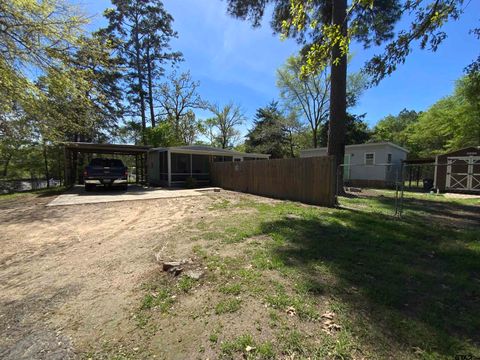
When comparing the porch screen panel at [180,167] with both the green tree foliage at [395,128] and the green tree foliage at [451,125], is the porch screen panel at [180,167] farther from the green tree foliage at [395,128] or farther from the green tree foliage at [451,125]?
the green tree foliage at [395,128]

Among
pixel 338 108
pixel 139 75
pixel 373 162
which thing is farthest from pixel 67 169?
pixel 373 162

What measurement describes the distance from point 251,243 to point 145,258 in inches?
68.3

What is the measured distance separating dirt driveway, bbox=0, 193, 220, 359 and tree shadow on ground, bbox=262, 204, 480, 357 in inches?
81.8

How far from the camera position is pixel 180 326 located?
2.47m

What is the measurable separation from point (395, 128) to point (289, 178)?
40177mm

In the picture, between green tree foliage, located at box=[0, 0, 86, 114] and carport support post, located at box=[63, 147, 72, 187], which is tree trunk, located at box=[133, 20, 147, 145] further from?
green tree foliage, located at box=[0, 0, 86, 114]

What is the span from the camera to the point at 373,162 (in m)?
18.7

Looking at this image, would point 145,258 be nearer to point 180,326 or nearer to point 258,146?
point 180,326

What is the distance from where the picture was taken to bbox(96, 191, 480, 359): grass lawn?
2.16 meters

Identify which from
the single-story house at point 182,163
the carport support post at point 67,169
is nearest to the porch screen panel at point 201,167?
the single-story house at point 182,163

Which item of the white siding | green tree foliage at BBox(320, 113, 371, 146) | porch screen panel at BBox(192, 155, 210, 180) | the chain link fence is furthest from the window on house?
porch screen panel at BBox(192, 155, 210, 180)

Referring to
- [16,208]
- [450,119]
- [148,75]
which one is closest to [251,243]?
[16,208]

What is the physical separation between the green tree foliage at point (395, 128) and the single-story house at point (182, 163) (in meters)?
22.8

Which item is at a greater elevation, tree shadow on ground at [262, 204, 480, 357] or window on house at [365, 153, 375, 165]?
window on house at [365, 153, 375, 165]
